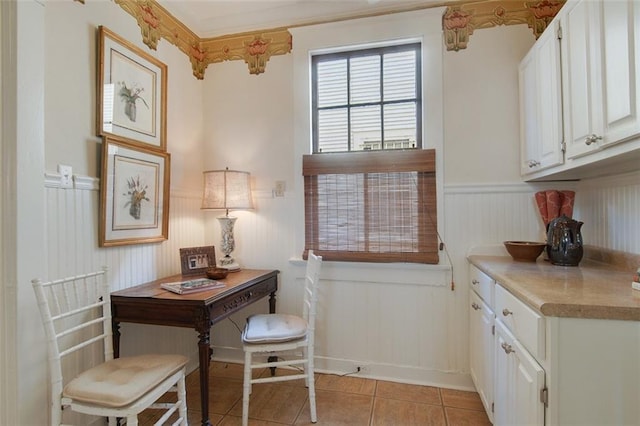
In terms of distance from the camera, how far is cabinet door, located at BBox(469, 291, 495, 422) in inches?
68.1

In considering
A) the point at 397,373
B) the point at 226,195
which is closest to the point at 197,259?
the point at 226,195

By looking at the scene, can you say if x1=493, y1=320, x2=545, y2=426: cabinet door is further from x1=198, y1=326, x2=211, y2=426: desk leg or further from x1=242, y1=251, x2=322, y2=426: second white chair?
x1=198, y1=326, x2=211, y2=426: desk leg

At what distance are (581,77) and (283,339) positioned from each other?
1.98 m

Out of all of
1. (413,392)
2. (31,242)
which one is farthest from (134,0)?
(413,392)

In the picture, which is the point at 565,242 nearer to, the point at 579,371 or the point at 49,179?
the point at 579,371

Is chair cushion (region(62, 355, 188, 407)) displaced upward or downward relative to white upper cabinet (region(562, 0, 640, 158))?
downward

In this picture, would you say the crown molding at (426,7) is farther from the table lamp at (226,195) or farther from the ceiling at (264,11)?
the table lamp at (226,195)

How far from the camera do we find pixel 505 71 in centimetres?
223

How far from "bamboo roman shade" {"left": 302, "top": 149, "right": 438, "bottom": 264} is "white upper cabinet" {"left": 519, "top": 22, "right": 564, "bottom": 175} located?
23.1 inches

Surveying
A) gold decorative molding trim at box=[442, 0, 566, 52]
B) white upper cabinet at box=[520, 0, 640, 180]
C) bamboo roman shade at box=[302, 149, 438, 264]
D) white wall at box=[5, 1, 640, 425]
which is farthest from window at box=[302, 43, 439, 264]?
white upper cabinet at box=[520, 0, 640, 180]

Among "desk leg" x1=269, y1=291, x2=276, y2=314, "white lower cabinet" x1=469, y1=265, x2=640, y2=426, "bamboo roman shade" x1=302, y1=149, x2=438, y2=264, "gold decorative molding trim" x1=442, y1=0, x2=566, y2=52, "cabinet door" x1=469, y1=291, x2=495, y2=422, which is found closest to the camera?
"white lower cabinet" x1=469, y1=265, x2=640, y2=426

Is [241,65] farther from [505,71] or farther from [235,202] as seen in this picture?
[505,71]

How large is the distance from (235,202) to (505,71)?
6.95 ft

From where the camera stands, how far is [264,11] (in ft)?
8.43
